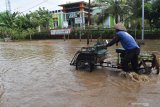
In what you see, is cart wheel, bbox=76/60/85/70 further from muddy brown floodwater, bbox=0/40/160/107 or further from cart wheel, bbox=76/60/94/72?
muddy brown floodwater, bbox=0/40/160/107

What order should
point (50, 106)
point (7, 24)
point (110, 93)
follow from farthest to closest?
point (7, 24) → point (110, 93) → point (50, 106)

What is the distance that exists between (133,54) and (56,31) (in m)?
30.6

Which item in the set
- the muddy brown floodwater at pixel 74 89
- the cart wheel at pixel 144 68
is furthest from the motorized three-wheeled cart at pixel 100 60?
the muddy brown floodwater at pixel 74 89

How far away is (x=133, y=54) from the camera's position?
9633 millimetres

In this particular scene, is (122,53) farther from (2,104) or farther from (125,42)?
(2,104)

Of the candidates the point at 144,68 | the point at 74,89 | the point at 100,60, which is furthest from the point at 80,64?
the point at 74,89

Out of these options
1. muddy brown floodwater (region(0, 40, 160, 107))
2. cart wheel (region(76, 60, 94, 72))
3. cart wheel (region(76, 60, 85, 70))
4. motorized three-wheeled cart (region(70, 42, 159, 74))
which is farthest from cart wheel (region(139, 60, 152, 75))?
cart wheel (region(76, 60, 85, 70))

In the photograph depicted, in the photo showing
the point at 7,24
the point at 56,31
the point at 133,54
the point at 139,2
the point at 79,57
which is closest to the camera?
the point at 133,54

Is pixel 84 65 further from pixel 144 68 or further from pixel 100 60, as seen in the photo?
pixel 144 68

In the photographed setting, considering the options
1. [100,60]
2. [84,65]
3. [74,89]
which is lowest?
[74,89]

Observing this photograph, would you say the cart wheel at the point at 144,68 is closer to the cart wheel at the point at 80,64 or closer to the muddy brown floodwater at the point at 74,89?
the muddy brown floodwater at the point at 74,89

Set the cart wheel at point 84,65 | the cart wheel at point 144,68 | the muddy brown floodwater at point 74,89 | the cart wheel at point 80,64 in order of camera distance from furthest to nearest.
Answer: the cart wheel at point 80,64
the cart wheel at point 84,65
the cart wheel at point 144,68
the muddy brown floodwater at point 74,89

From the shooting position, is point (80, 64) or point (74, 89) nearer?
point (74, 89)

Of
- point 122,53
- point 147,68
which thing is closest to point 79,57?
point 122,53
